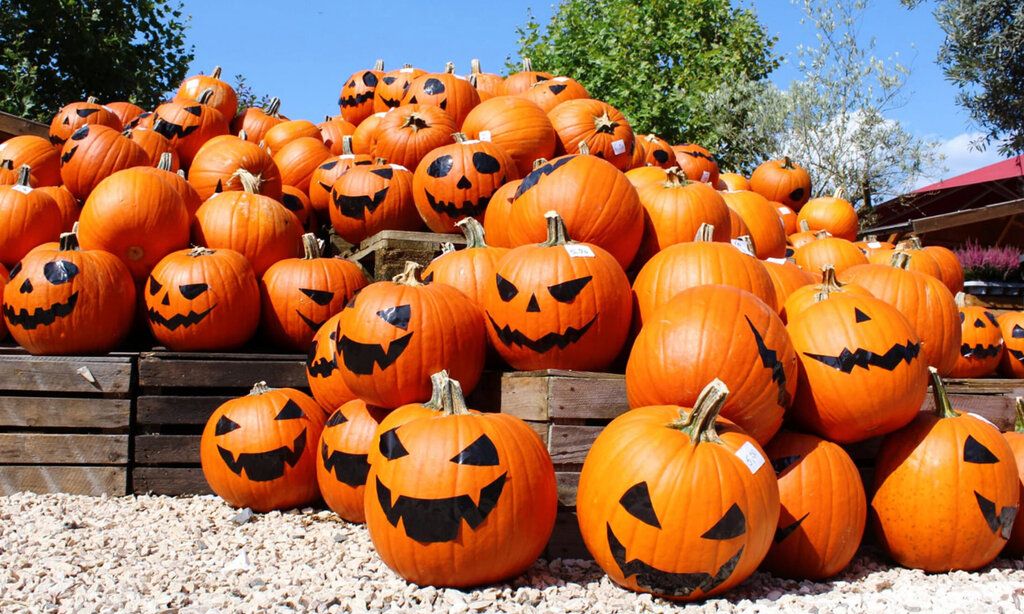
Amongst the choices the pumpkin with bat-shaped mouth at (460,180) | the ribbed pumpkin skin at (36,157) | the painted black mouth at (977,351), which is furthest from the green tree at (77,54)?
the painted black mouth at (977,351)

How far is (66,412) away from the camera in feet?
12.6

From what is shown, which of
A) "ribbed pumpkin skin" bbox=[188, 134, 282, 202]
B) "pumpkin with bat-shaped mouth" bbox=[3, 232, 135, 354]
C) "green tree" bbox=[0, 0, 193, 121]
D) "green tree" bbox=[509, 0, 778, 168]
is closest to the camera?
"pumpkin with bat-shaped mouth" bbox=[3, 232, 135, 354]

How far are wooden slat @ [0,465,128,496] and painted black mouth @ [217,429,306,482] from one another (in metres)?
0.66

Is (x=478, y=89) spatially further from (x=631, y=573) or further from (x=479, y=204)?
(x=631, y=573)

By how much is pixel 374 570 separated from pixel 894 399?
1.87 m

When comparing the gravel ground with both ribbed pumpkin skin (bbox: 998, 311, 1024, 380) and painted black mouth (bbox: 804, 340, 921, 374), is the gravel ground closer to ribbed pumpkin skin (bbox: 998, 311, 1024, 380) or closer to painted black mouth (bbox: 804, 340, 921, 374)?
painted black mouth (bbox: 804, 340, 921, 374)

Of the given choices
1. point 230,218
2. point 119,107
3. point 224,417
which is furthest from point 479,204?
point 119,107

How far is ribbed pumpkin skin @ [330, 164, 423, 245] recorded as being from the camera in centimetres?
498

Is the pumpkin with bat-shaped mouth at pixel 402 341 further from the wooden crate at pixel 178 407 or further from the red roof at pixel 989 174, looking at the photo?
the red roof at pixel 989 174

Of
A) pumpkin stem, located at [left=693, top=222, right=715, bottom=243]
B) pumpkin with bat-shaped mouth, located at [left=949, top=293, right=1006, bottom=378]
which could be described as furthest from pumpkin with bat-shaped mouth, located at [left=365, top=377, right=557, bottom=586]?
pumpkin with bat-shaped mouth, located at [left=949, top=293, right=1006, bottom=378]

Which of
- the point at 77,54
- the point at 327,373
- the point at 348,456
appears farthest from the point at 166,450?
the point at 77,54

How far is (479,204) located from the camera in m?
4.61

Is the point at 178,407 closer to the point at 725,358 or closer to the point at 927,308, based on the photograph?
the point at 725,358

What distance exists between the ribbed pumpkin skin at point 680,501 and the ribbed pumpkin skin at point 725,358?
7.5 inches
